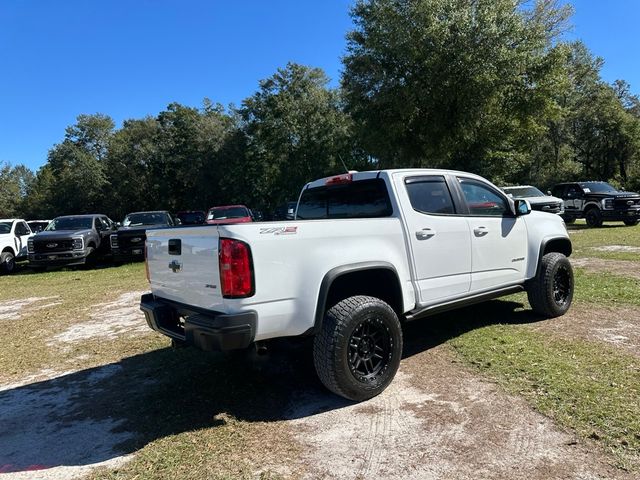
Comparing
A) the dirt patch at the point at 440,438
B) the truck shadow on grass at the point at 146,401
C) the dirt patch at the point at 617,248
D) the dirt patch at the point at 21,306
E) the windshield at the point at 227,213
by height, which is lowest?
the dirt patch at the point at 440,438

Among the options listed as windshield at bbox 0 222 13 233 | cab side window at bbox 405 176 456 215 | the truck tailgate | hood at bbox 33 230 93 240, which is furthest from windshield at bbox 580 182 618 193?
windshield at bbox 0 222 13 233

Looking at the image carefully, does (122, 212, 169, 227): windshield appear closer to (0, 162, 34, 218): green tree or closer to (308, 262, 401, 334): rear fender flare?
(308, 262, 401, 334): rear fender flare

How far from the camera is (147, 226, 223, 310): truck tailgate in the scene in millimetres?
3461

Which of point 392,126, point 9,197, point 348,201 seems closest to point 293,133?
A: point 392,126

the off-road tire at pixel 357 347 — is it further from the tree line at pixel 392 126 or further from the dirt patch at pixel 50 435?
the tree line at pixel 392 126

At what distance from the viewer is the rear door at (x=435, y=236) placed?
14.5ft

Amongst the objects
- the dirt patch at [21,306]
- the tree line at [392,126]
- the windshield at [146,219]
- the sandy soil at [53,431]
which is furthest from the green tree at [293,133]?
the sandy soil at [53,431]

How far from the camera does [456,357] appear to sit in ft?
15.7

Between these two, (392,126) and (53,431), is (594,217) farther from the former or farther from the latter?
(53,431)

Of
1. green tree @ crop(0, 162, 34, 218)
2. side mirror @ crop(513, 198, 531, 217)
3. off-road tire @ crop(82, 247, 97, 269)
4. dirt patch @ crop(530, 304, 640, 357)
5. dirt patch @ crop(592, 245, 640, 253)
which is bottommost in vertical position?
dirt patch @ crop(530, 304, 640, 357)

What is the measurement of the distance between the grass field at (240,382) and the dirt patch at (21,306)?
106 cm

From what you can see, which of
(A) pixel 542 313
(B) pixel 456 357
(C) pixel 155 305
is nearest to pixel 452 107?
(A) pixel 542 313

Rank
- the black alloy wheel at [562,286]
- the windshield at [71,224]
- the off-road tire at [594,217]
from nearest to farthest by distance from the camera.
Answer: the black alloy wheel at [562,286] < the windshield at [71,224] < the off-road tire at [594,217]

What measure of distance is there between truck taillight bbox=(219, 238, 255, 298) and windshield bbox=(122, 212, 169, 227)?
14.5m
